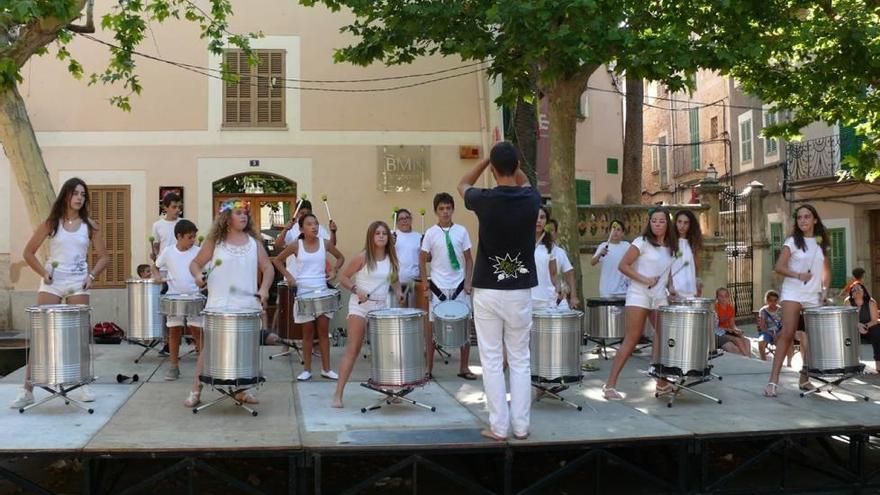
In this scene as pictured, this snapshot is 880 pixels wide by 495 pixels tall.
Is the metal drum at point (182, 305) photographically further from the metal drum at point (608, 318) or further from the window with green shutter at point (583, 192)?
the window with green shutter at point (583, 192)

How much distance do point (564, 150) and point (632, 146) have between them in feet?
25.2

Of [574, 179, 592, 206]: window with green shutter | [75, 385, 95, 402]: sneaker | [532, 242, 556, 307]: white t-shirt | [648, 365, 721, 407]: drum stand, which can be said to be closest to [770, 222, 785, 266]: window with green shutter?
[574, 179, 592, 206]: window with green shutter

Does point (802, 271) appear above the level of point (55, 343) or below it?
above

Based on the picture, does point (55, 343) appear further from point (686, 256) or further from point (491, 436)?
point (686, 256)

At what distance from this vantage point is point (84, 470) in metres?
6.16

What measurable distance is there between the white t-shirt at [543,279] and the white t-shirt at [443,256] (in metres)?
0.75

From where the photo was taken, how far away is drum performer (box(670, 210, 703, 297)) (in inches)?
327

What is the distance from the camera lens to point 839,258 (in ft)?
75.5

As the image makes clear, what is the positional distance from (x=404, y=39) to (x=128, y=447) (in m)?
8.15

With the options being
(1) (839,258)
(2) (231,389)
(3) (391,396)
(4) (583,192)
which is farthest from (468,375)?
(1) (839,258)

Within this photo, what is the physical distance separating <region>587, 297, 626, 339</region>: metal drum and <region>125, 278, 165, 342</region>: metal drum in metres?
5.19

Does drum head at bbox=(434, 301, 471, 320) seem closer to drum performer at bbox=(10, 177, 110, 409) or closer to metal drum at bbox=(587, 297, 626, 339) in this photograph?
drum performer at bbox=(10, 177, 110, 409)

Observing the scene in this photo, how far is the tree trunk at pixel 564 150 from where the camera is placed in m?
12.0

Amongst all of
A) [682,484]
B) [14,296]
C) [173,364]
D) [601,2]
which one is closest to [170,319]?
[173,364]
